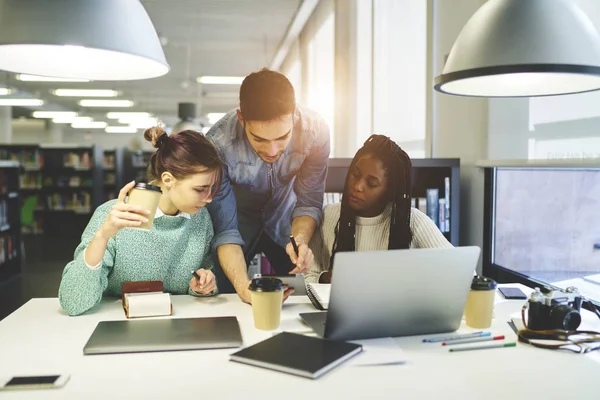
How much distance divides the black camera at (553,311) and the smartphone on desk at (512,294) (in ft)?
1.23

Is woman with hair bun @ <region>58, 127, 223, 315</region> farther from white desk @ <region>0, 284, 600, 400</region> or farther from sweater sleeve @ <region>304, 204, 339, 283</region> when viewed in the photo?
sweater sleeve @ <region>304, 204, 339, 283</region>

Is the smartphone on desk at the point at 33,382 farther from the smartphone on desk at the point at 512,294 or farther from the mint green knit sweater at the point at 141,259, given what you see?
the smartphone on desk at the point at 512,294

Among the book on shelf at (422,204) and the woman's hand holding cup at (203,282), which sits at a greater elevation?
the book on shelf at (422,204)

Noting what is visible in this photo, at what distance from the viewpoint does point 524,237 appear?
2527mm

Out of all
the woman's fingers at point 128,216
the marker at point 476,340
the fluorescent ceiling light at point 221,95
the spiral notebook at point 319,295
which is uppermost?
the fluorescent ceiling light at point 221,95

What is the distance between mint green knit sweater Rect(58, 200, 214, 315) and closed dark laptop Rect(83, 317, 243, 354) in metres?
0.15

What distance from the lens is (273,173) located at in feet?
7.36

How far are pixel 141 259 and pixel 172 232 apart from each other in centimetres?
13

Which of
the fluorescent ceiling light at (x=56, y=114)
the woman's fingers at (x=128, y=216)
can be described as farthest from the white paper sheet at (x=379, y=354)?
the fluorescent ceiling light at (x=56, y=114)

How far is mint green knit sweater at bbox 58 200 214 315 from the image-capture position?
4.77 feet

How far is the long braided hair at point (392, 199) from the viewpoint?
2023 millimetres

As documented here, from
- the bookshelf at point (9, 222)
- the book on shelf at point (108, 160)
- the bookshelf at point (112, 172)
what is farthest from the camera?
the book on shelf at point (108, 160)

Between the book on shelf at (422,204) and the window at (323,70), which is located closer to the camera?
the book on shelf at (422,204)

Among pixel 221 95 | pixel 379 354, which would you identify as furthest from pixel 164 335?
pixel 221 95
